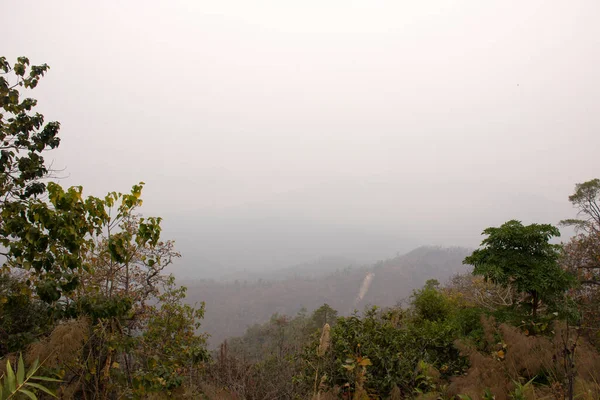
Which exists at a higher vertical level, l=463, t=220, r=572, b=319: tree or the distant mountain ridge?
l=463, t=220, r=572, b=319: tree

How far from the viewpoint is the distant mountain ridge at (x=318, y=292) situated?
112 meters

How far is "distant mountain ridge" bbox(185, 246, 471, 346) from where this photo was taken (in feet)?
367

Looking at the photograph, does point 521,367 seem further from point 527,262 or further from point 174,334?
point 174,334

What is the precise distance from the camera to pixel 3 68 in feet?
16.1

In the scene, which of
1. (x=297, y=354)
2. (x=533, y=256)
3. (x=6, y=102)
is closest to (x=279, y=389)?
(x=297, y=354)

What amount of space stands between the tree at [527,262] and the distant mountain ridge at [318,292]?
102 metres

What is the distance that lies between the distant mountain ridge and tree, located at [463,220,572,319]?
102m

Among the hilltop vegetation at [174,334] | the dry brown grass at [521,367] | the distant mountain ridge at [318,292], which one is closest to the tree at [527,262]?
the hilltop vegetation at [174,334]

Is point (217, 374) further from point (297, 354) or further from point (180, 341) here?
point (180, 341)

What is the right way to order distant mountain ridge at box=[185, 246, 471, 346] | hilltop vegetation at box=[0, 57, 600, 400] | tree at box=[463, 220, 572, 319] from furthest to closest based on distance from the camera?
distant mountain ridge at box=[185, 246, 471, 346]
tree at box=[463, 220, 572, 319]
hilltop vegetation at box=[0, 57, 600, 400]

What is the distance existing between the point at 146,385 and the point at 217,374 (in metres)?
1.79

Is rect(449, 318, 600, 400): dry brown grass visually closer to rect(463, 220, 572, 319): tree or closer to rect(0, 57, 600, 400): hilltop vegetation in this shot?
rect(0, 57, 600, 400): hilltop vegetation

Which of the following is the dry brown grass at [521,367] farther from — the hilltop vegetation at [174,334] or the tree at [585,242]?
the tree at [585,242]

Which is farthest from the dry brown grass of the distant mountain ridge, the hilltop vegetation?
the distant mountain ridge
